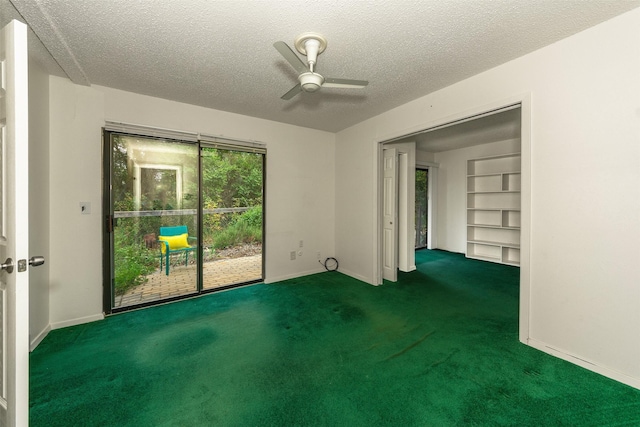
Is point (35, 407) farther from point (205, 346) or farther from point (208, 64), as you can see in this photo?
point (208, 64)

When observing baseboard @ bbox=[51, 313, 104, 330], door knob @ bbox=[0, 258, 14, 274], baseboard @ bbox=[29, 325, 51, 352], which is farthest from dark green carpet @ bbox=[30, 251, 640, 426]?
door knob @ bbox=[0, 258, 14, 274]

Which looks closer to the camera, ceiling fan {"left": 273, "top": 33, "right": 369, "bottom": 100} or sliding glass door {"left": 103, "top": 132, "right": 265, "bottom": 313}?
ceiling fan {"left": 273, "top": 33, "right": 369, "bottom": 100}

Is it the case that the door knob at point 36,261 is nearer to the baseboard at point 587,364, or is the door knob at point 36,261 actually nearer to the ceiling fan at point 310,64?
the ceiling fan at point 310,64

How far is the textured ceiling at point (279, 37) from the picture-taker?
1574mm

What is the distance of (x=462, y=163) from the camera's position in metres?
5.85

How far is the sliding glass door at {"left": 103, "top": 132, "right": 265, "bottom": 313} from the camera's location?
2.85 m

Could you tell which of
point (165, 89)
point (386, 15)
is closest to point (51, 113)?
point (165, 89)

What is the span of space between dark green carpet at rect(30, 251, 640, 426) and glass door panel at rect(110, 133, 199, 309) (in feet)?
1.54

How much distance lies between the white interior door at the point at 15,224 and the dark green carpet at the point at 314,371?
0.52 metres

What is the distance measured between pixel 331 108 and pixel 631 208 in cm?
282

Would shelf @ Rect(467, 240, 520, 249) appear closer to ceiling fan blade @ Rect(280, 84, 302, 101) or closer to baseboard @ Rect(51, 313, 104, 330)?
ceiling fan blade @ Rect(280, 84, 302, 101)

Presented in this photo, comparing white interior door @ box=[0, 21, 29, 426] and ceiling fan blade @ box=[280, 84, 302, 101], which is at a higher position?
ceiling fan blade @ box=[280, 84, 302, 101]

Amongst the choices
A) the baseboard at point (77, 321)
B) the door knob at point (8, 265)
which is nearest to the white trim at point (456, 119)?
the door knob at point (8, 265)

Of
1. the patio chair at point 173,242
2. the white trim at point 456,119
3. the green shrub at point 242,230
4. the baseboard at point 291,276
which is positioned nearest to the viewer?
the white trim at point 456,119
